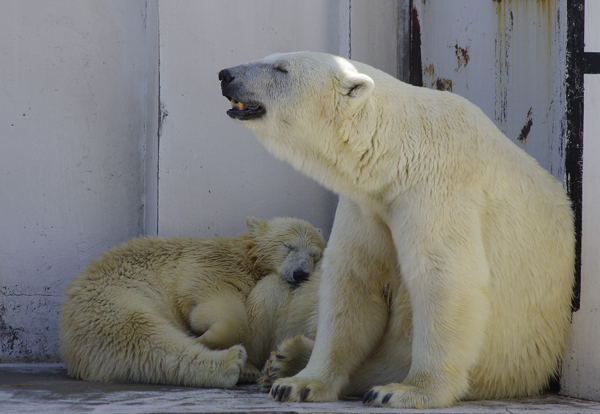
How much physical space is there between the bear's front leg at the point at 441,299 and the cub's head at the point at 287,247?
4.23ft

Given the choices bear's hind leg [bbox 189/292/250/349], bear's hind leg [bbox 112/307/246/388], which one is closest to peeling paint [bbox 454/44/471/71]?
bear's hind leg [bbox 189/292/250/349]

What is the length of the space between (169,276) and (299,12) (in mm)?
1812

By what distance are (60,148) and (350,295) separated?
2.18 m

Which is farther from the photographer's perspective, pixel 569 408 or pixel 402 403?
pixel 569 408

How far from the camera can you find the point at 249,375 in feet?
10.5

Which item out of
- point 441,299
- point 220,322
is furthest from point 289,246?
point 441,299

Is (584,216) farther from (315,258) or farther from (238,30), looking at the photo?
(238,30)

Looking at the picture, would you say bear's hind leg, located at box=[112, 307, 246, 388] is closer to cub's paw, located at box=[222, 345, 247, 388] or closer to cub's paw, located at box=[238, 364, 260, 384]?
cub's paw, located at box=[222, 345, 247, 388]

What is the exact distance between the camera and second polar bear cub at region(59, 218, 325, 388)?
3.15 metres

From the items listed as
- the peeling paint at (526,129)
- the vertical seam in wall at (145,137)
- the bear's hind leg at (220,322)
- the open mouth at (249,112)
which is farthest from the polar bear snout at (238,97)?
the vertical seam in wall at (145,137)

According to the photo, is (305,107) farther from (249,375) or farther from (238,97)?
(249,375)

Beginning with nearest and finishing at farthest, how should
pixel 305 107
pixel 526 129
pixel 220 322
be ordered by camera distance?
pixel 305 107, pixel 220 322, pixel 526 129

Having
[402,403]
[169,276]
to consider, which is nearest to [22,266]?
[169,276]

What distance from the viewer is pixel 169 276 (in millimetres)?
3646
